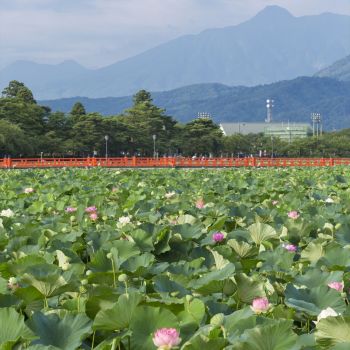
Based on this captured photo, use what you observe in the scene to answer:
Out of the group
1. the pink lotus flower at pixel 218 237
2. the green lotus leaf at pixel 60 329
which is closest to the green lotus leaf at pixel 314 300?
the green lotus leaf at pixel 60 329

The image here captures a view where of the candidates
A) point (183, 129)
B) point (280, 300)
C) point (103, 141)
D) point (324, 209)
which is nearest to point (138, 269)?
point (280, 300)

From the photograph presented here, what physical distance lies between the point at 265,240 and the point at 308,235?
57 cm

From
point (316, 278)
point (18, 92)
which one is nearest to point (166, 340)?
point (316, 278)

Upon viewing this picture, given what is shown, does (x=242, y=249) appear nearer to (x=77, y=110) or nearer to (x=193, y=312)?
(x=193, y=312)

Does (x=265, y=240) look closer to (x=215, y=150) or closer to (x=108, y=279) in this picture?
(x=108, y=279)

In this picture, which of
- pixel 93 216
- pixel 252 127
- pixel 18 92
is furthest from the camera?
pixel 252 127

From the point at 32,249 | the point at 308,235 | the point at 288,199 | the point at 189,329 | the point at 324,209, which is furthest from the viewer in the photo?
the point at 288,199

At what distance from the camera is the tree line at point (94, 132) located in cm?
6019

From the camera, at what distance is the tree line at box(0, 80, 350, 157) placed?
60.2 metres

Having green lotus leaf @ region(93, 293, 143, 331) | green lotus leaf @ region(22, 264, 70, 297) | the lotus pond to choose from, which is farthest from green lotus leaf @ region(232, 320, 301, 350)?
green lotus leaf @ region(22, 264, 70, 297)

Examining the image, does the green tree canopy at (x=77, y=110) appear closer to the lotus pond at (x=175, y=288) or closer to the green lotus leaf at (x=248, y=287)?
the lotus pond at (x=175, y=288)

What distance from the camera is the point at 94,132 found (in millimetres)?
70312

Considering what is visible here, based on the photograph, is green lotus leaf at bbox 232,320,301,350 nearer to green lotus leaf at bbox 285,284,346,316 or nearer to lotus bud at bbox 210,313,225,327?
lotus bud at bbox 210,313,225,327

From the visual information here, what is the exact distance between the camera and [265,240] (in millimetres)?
3721
